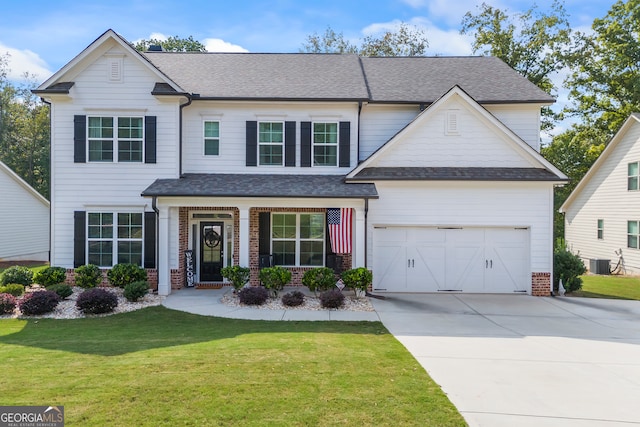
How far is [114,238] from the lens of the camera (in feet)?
47.7

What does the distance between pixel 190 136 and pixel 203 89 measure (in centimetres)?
184

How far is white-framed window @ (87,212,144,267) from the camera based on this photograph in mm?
14500

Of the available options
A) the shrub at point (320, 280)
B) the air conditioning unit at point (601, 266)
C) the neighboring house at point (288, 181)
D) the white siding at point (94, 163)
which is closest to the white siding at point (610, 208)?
the air conditioning unit at point (601, 266)

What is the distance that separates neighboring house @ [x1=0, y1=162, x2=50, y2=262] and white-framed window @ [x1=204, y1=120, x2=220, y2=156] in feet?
53.1

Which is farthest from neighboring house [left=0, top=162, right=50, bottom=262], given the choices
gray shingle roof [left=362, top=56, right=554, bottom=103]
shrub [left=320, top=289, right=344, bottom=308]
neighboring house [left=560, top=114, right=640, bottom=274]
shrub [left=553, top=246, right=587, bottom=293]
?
neighboring house [left=560, top=114, right=640, bottom=274]

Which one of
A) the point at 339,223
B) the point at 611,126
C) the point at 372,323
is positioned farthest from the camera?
the point at 611,126

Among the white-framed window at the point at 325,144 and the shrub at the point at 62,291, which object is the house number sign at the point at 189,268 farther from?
the white-framed window at the point at 325,144

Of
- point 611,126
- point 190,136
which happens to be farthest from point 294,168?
point 611,126

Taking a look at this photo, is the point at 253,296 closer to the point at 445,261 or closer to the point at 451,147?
the point at 445,261

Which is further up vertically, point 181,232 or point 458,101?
point 458,101

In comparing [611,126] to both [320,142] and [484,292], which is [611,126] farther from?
[320,142]

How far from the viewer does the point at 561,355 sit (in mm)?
8055

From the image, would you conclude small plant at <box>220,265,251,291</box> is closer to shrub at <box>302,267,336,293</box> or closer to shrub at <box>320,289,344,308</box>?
shrub at <box>302,267,336,293</box>

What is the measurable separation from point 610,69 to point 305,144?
25919 millimetres
